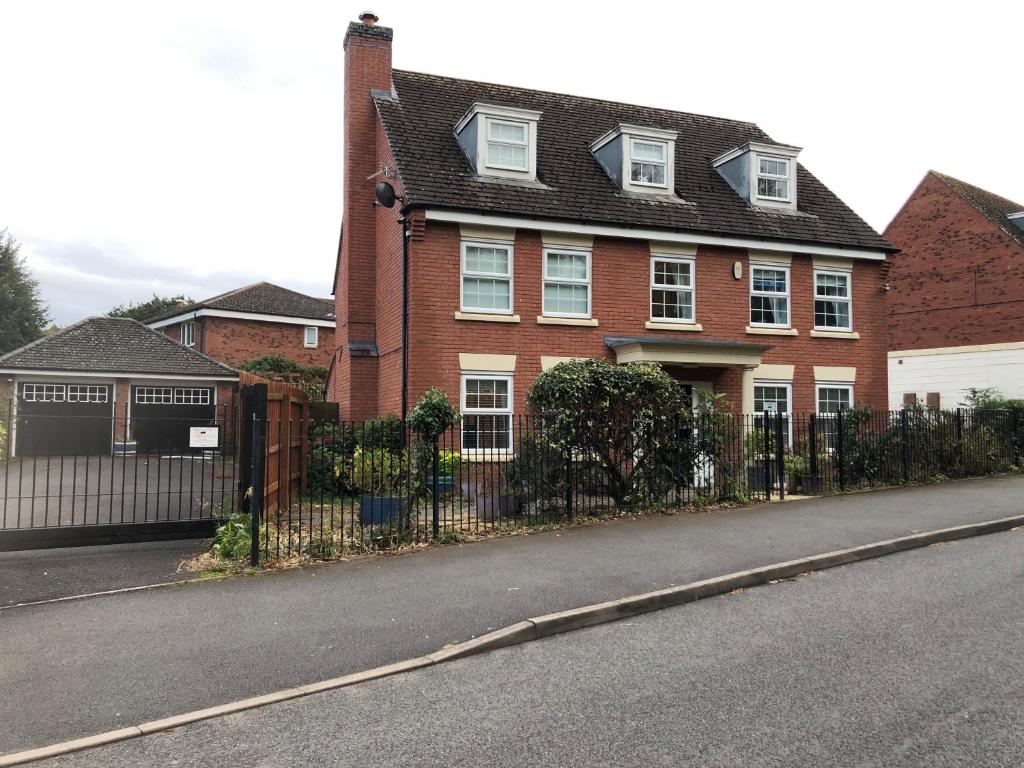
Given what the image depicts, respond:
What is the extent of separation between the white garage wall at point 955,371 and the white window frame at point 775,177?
12.3 metres

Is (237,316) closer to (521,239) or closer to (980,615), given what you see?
(521,239)

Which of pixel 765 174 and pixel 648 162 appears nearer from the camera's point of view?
pixel 648 162

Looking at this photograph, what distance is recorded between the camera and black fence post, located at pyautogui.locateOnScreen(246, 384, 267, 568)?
27.0 feet

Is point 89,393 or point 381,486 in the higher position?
point 89,393

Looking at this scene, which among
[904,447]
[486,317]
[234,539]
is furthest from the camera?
[486,317]

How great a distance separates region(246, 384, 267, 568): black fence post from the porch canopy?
8.91 meters

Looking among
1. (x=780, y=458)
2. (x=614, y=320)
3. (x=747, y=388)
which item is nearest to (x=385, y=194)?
(x=614, y=320)

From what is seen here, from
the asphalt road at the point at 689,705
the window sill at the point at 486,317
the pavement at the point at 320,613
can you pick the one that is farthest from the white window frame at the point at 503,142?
the asphalt road at the point at 689,705

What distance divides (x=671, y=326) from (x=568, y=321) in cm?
251

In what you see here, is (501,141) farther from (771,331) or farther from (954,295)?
(954,295)

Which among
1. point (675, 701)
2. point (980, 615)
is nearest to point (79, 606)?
point (675, 701)

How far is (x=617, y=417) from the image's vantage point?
11.7 m

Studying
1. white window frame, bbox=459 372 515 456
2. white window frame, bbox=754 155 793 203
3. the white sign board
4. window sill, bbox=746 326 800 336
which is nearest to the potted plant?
the white sign board

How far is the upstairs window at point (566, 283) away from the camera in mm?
16438
